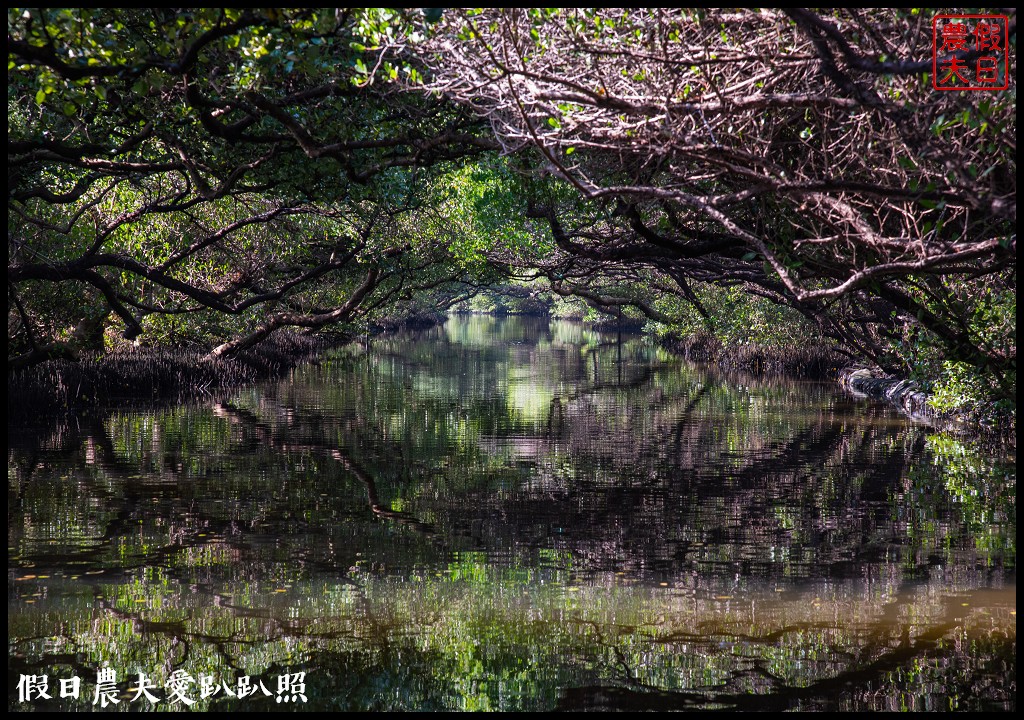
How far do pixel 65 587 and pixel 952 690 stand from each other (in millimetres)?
5983

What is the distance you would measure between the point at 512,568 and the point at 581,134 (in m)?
4.06

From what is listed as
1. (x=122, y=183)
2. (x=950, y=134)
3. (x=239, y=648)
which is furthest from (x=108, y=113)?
(x=950, y=134)

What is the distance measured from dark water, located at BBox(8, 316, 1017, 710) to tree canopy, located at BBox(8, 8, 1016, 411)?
7.61 ft

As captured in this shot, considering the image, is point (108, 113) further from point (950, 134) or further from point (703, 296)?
point (703, 296)

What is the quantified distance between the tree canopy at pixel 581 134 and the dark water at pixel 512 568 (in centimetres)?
232

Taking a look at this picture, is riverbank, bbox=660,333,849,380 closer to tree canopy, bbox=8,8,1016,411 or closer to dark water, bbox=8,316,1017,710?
tree canopy, bbox=8,8,1016,411

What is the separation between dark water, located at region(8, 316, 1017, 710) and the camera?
550 centimetres

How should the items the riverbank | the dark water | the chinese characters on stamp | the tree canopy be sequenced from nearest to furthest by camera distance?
the dark water, the chinese characters on stamp, the tree canopy, the riverbank

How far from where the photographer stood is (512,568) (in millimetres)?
7785

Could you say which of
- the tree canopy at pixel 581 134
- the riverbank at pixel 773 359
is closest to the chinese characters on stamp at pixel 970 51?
the tree canopy at pixel 581 134

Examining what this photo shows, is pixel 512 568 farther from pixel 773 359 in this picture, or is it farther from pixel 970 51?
pixel 773 359

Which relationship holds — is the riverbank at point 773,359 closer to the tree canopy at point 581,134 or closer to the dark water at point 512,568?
the tree canopy at point 581,134

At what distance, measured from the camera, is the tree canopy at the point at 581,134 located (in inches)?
268

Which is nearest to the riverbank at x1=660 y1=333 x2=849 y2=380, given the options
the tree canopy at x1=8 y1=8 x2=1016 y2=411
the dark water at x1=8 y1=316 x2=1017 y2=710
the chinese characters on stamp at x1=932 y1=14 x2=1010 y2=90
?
the tree canopy at x1=8 y1=8 x2=1016 y2=411
